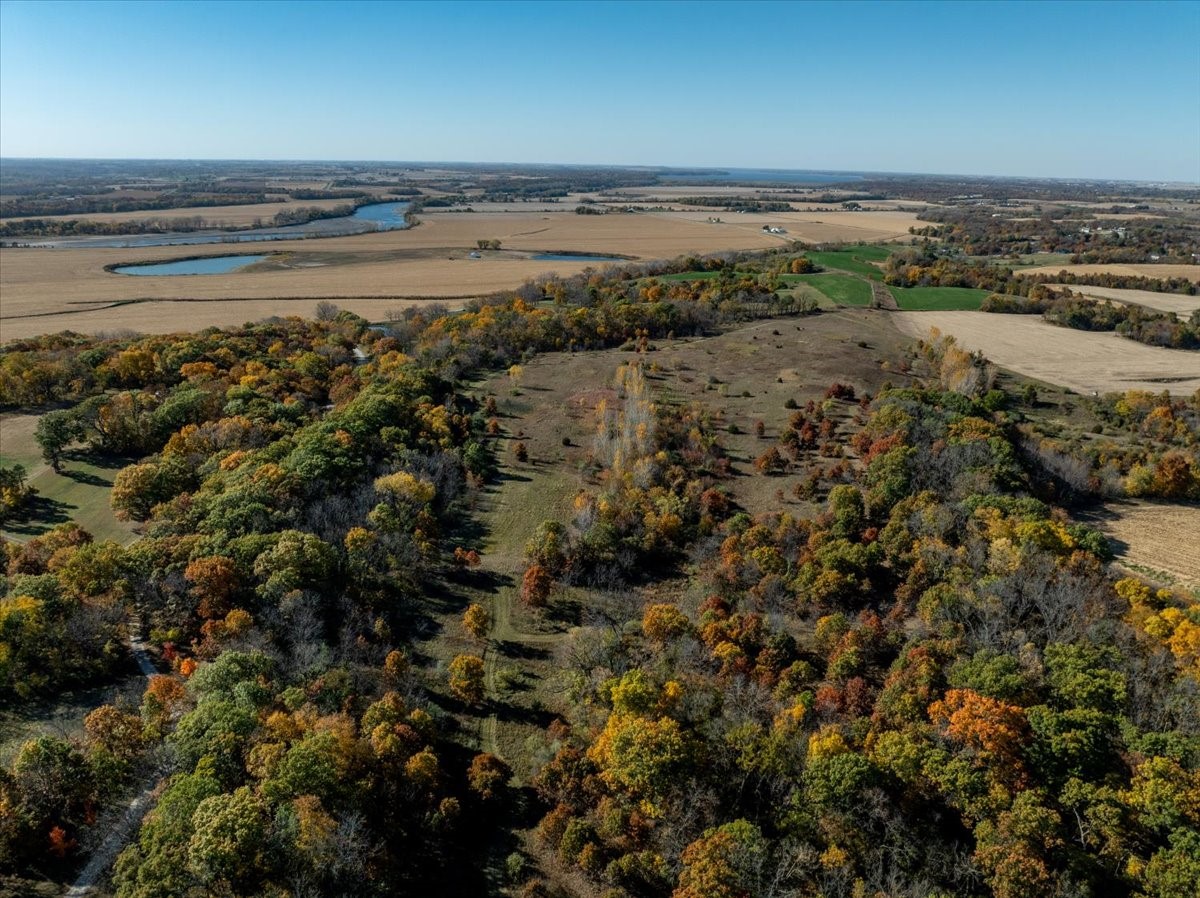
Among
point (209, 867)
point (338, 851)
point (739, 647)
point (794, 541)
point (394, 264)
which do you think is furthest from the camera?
point (394, 264)

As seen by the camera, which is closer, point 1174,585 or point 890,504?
point 1174,585

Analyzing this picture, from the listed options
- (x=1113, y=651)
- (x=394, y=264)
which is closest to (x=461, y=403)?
(x=1113, y=651)

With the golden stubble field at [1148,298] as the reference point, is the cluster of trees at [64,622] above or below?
below

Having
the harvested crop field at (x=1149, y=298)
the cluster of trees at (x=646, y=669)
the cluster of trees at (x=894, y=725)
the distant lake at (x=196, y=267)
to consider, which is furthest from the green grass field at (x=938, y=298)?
the distant lake at (x=196, y=267)

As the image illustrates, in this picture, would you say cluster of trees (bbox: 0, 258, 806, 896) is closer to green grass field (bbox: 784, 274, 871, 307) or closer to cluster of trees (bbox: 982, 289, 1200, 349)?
green grass field (bbox: 784, 274, 871, 307)

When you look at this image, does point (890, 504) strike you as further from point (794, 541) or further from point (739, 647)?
point (739, 647)

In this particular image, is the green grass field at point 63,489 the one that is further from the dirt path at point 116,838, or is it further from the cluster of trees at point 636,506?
the cluster of trees at point 636,506

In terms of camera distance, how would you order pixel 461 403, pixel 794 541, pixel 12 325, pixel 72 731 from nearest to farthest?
1. pixel 72 731
2. pixel 794 541
3. pixel 461 403
4. pixel 12 325
